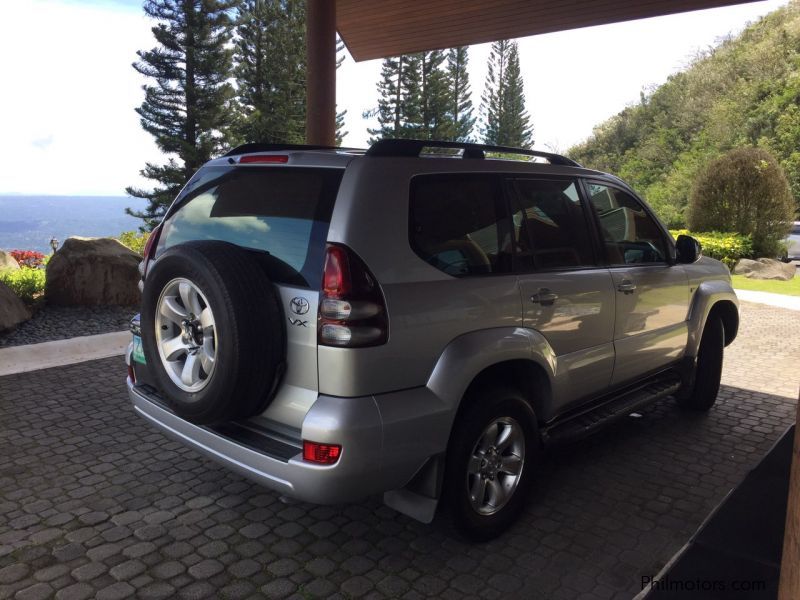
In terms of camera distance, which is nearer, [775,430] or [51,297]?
[775,430]

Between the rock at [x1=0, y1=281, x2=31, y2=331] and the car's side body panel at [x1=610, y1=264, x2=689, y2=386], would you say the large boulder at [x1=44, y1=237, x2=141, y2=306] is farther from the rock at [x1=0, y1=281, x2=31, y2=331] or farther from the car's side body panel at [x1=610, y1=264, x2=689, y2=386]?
the car's side body panel at [x1=610, y1=264, x2=689, y2=386]

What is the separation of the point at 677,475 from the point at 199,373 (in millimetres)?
3040

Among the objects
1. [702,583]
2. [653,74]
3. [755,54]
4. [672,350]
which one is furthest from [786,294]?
[653,74]

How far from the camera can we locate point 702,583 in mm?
2791

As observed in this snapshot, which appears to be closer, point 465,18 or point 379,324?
point 379,324

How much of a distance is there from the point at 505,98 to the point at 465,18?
146 ft

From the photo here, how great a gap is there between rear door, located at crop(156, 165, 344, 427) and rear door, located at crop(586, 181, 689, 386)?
196cm

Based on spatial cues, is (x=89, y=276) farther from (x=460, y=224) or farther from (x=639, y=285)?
(x=639, y=285)

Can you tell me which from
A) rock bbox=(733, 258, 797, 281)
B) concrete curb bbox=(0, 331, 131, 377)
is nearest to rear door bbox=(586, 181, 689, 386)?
concrete curb bbox=(0, 331, 131, 377)

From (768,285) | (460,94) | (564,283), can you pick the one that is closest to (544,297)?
(564,283)

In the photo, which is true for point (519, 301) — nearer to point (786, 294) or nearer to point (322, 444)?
point (322, 444)

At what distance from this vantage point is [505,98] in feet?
171

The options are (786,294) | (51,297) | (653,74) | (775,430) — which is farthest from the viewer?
(653,74)

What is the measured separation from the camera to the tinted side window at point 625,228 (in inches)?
158
